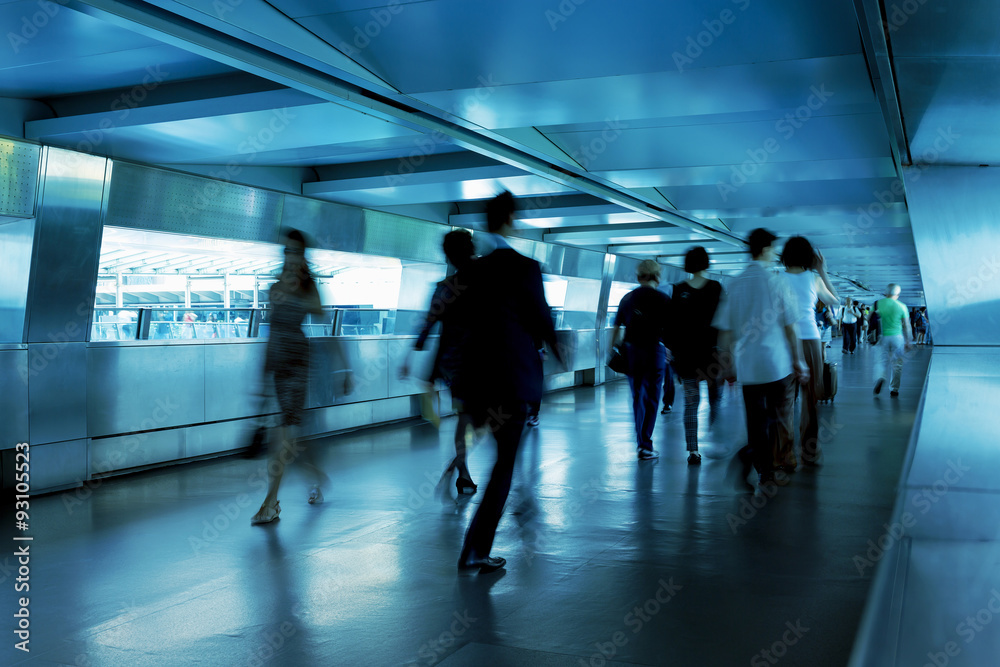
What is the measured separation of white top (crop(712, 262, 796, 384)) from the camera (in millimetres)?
6043

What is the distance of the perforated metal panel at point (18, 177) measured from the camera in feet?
23.2

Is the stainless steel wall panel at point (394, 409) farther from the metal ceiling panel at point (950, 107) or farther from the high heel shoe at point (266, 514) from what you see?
the metal ceiling panel at point (950, 107)

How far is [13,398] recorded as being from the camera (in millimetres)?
7160

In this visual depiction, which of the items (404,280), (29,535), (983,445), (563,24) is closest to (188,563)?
(29,535)

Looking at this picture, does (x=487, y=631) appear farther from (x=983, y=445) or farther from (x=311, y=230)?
(x=311, y=230)

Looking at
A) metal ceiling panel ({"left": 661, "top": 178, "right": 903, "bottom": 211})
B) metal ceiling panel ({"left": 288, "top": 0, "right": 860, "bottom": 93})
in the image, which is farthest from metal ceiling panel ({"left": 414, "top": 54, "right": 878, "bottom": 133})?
metal ceiling panel ({"left": 661, "top": 178, "right": 903, "bottom": 211})

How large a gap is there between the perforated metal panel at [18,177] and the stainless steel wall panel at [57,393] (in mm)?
1239

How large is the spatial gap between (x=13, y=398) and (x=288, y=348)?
9.91ft

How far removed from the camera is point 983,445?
4848 mm

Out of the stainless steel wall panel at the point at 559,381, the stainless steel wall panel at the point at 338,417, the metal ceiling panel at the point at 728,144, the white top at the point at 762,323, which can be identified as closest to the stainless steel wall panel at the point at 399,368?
the stainless steel wall panel at the point at 338,417

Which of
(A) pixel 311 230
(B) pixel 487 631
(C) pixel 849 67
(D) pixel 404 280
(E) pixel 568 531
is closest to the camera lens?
(B) pixel 487 631

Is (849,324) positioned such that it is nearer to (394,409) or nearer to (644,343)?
(394,409)

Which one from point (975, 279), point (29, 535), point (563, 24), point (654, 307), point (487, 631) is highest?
point (563, 24)

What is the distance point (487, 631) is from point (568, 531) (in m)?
1.88
